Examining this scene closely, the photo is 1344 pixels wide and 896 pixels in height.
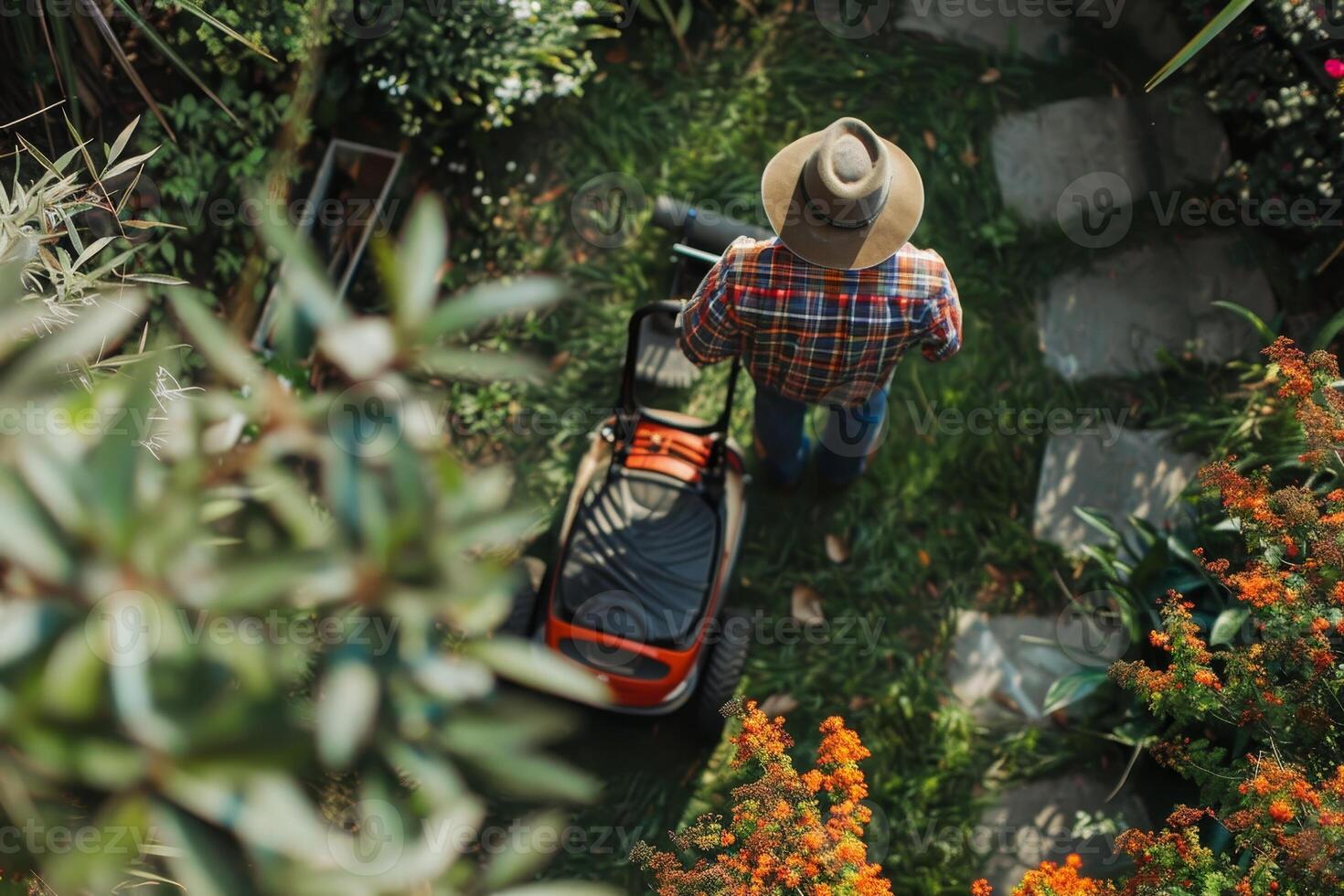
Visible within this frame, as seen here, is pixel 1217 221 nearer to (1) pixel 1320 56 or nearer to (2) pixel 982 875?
(1) pixel 1320 56

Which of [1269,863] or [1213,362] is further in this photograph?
[1213,362]

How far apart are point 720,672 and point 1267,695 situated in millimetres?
1429

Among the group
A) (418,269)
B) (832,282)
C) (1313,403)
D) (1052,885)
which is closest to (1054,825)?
(1052,885)

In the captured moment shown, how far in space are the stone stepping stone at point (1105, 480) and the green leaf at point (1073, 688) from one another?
52cm

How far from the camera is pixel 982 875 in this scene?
2.97 metres

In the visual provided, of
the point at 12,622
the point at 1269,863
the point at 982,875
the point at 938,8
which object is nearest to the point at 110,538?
the point at 12,622

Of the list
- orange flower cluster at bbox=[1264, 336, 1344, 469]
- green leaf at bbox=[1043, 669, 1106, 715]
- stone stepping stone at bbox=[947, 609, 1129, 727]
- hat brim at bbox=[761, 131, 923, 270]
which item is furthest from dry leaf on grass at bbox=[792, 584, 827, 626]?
orange flower cluster at bbox=[1264, 336, 1344, 469]

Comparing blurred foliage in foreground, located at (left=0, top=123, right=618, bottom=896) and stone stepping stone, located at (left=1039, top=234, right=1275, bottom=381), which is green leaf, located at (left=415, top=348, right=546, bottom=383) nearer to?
blurred foliage in foreground, located at (left=0, top=123, right=618, bottom=896)

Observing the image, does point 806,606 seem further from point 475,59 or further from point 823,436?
point 475,59

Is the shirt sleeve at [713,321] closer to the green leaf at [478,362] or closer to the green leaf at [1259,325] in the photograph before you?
the green leaf at [478,362]

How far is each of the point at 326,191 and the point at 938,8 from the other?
257 centimetres

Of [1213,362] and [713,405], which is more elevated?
[1213,362]

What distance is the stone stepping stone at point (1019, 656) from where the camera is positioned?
3.14 metres

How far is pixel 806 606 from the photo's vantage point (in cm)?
324
